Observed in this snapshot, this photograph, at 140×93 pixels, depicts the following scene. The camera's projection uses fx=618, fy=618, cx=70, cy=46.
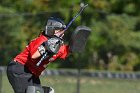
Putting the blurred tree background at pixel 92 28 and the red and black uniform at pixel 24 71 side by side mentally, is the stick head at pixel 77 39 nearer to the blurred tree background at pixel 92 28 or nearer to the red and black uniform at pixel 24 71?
the red and black uniform at pixel 24 71

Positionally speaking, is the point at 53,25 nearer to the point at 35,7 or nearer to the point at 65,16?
the point at 65,16

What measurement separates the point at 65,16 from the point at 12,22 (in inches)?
49.3

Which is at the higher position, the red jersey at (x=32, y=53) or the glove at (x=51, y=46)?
the glove at (x=51, y=46)

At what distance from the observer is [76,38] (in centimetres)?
858

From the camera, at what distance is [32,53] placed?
26.9 ft

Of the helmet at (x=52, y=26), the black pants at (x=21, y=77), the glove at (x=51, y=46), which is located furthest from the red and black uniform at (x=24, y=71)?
the glove at (x=51, y=46)

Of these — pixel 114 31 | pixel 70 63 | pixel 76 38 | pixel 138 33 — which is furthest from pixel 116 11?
pixel 76 38

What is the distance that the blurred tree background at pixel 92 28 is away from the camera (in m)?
14.6

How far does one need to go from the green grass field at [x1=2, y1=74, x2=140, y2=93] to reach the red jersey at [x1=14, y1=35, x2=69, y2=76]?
5.20 m

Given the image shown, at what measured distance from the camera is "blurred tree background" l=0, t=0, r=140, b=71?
14.6 m

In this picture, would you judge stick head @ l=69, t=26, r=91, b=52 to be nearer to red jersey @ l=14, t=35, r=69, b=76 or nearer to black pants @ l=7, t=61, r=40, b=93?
red jersey @ l=14, t=35, r=69, b=76

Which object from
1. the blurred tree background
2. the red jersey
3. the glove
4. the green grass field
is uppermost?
the glove

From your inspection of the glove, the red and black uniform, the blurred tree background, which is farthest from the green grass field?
the glove

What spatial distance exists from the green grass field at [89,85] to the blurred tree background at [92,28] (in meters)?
0.41
